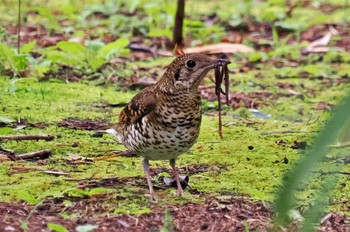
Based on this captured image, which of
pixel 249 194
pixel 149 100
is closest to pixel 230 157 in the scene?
pixel 249 194

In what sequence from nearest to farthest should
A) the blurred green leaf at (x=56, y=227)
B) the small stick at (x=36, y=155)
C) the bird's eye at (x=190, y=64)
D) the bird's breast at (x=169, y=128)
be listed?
1. the blurred green leaf at (x=56, y=227)
2. the bird's breast at (x=169, y=128)
3. the bird's eye at (x=190, y=64)
4. the small stick at (x=36, y=155)

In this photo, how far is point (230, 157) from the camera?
16.9 ft

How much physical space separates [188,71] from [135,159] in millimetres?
1110

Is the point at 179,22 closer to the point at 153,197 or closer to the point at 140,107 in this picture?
the point at 140,107

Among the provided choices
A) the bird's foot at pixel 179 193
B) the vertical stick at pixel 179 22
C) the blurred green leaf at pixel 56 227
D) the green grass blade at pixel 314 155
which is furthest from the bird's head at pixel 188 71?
the vertical stick at pixel 179 22

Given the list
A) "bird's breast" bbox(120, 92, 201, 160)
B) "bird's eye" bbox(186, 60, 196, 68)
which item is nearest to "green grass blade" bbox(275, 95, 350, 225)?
"bird's breast" bbox(120, 92, 201, 160)

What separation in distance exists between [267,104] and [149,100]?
3.05 m

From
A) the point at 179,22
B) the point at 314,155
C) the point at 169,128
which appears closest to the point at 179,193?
the point at 169,128

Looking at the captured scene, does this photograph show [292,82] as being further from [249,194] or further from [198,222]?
[198,222]

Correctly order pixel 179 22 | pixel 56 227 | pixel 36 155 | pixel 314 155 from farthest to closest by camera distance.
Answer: pixel 179 22
pixel 36 155
pixel 56 227
pixel 314 155

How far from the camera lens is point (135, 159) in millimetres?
5027

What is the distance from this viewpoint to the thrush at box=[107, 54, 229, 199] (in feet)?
13.0

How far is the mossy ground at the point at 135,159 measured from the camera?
4191mm

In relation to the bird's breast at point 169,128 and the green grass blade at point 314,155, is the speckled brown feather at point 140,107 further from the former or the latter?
the green grass blade at point 314,155
